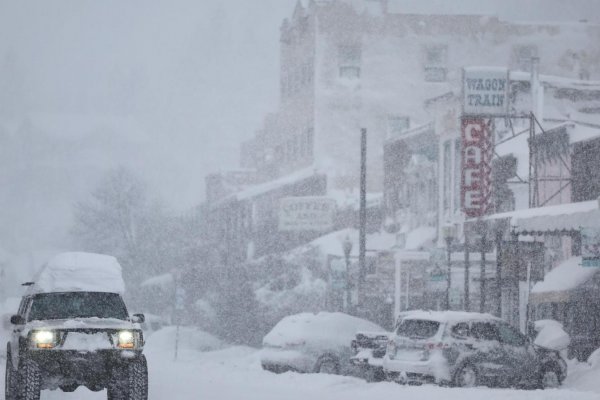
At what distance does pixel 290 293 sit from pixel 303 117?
20.2 meters

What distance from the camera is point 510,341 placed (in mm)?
23172

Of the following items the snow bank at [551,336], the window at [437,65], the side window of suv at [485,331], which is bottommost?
the snow bank at [551,336]

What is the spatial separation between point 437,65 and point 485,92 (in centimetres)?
3061

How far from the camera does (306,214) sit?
57625 mm

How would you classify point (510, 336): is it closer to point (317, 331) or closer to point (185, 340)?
point (317, 331)

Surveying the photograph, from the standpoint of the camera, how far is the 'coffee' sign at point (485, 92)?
116 ft

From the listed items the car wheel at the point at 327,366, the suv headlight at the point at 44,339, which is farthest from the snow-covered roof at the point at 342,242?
the suv headlight at the point at 44,339

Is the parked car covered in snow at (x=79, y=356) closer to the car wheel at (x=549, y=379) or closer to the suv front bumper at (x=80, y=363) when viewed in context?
the suv front bumper at (x=80, y=363)

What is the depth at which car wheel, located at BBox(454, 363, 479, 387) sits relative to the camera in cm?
2203

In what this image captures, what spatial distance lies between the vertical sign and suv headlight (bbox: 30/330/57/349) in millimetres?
20090

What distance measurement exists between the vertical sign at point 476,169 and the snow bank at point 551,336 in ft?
15.3

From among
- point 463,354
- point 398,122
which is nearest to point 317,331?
point 463,354

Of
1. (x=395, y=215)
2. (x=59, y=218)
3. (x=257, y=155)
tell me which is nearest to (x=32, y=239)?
(x=59, y=218)

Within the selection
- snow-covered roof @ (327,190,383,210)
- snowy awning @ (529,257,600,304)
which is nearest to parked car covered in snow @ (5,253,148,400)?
snowy awning @ (529,257,600,304)
